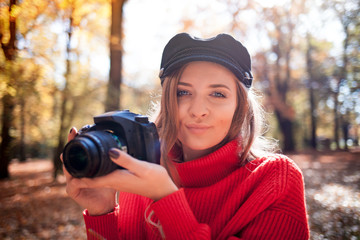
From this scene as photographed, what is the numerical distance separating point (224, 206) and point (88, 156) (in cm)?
66

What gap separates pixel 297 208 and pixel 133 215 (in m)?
0.85

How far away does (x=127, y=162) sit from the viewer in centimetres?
100

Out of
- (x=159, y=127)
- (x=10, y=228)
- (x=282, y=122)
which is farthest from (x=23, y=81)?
(x=282, y=122)

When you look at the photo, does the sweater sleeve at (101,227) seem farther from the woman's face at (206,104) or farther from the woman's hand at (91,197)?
the woman's face at (206,104)

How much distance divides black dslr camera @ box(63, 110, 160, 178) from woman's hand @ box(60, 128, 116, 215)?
0.83ft

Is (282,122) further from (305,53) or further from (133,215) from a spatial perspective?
(133,215)

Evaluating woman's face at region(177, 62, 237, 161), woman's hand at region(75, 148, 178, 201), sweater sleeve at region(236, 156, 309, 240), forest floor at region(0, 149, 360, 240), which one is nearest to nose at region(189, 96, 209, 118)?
woman's face at region(177, 62, 237, 161)

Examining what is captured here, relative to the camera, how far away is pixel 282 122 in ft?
47.9

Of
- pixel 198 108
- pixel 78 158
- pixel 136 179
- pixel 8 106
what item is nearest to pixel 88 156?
pixel 78 158

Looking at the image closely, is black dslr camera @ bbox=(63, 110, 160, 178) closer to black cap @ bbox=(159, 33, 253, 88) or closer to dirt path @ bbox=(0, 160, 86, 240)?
black cap @ bbox=(159, 33, 253, 88)

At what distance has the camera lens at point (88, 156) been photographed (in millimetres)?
955

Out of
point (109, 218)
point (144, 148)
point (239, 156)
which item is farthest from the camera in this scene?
point (239, 156)

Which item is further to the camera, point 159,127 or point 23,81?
point 23,81

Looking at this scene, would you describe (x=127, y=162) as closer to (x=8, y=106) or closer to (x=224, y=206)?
(x=224, y=206)
